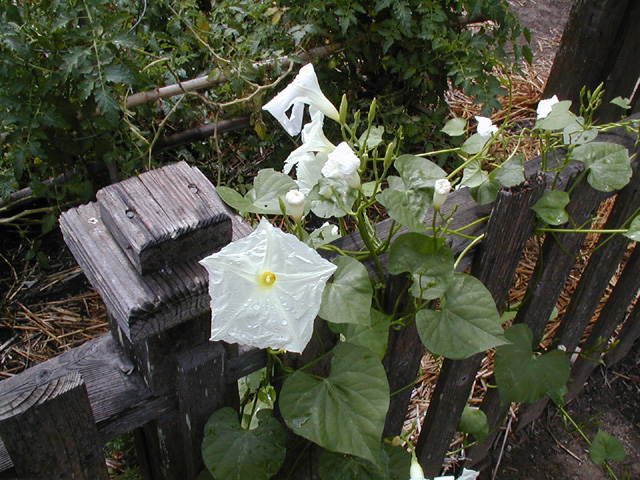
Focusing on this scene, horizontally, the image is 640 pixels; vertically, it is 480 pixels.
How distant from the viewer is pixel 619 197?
5.26 feet

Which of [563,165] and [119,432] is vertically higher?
[563,165]

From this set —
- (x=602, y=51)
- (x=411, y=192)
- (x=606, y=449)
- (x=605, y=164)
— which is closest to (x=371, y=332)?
(x=411, y=192)

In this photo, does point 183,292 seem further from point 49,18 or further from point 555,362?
point 49,18

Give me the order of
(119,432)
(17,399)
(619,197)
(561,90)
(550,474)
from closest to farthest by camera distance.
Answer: (17,399) → (119,432) → (619,197) → (550,474) → (561,90)

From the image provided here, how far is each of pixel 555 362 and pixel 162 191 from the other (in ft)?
3.50

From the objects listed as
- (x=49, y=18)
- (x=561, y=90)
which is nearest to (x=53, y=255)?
(x=49, y=18)

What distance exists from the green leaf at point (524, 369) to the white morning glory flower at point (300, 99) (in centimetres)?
70

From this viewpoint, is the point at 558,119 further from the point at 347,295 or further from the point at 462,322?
the point at 347,295

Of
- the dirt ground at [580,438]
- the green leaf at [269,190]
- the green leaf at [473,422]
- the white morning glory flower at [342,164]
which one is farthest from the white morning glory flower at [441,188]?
the dirt ground at [580,438]

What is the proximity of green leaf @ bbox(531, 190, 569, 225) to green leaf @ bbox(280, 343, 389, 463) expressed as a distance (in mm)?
471

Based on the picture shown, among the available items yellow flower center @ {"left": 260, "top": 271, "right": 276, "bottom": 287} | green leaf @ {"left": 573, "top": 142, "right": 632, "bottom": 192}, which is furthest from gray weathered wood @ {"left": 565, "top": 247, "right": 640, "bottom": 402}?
yellow flower center @ {"left": 260, "top": 271, "right": 276, "bottom": 287}

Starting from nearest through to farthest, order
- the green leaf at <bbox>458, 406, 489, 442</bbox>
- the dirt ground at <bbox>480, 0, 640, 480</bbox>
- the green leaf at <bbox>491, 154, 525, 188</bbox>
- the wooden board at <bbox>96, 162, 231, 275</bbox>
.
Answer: the wooden board at <bbox>96, 162, 231, 275</bbox>
the green leaf at <bbox>491, 154, 525, 188</bbox>
the green leaf at <bbox>458, 406, 489, 442</bbox>
the dirt ground at <bbox>480, 0, 640, 480</bbox>

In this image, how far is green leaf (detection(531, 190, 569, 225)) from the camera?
1.15 metres

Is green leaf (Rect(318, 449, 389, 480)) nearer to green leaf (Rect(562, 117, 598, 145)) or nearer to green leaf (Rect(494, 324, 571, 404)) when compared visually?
green leaf (Rect(494, 324, 571, 404))
